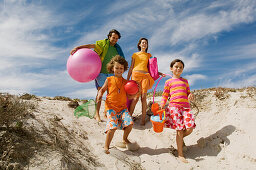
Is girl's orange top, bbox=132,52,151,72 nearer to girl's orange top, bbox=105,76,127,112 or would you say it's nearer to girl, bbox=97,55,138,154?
girl, bbox=97,55,138,154

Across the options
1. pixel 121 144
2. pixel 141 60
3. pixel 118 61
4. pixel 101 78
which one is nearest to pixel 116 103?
pixel 118 61

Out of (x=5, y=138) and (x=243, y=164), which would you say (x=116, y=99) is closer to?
(x=5, y=138)

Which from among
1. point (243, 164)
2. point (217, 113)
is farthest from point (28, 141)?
point (217, 113)

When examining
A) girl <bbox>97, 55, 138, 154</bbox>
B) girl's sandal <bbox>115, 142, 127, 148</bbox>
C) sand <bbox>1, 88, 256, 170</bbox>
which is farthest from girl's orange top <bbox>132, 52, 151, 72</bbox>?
girl's sandal <bbox>115, 142, 127, 148</bbox>

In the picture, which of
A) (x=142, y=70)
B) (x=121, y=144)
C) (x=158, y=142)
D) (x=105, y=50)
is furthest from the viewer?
(x=105, y=50)

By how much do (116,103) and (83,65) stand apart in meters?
1.49

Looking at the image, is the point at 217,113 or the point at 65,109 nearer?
the point at 217,113

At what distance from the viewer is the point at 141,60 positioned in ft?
20.5

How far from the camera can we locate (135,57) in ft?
21.0

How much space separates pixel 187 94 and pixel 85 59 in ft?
8.88

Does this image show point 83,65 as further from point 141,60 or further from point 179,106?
point 179,106

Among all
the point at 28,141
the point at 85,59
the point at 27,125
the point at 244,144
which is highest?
the point at 85,59

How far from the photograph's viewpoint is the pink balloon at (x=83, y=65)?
215 inches

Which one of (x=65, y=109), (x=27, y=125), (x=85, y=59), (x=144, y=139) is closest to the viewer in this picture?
(x=27, y=125)
